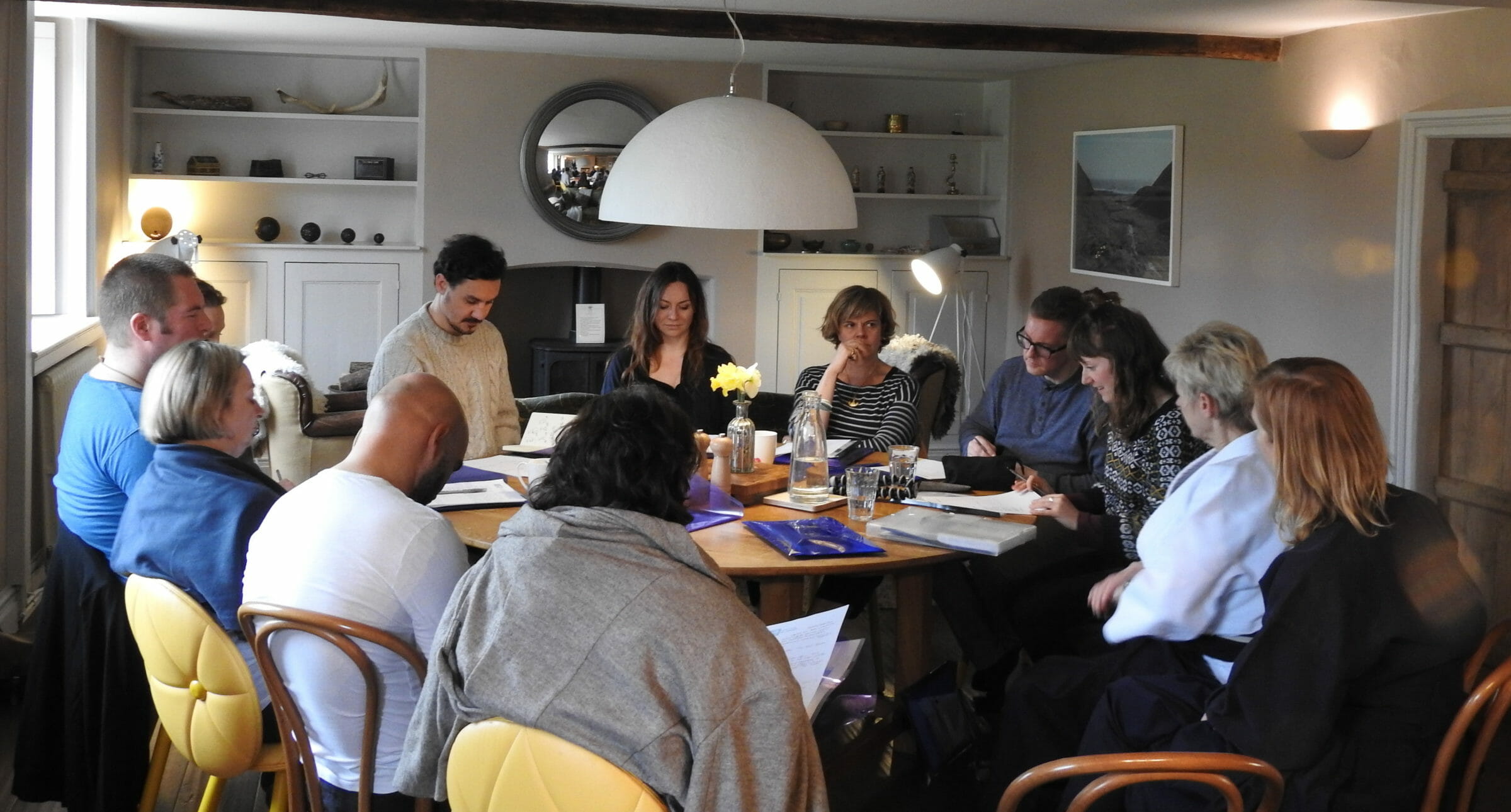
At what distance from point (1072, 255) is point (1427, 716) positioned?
5.28 m

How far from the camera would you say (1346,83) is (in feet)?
16.9

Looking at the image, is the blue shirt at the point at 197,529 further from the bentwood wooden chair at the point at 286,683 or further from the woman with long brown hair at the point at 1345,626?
the woman with long brown hair at the point at 1345,626

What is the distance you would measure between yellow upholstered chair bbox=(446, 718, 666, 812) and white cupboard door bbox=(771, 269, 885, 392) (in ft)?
20.0

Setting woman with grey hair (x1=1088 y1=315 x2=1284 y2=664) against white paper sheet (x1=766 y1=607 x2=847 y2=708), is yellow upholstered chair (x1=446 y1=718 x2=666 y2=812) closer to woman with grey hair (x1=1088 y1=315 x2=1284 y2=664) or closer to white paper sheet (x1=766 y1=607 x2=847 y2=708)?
white paper sheet (x1=766 y1=607 x2=847 y2=708)

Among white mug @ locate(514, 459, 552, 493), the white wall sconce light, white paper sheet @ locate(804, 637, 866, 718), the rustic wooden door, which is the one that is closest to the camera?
white paper sheet @ locate(804, 637, 866, 718)

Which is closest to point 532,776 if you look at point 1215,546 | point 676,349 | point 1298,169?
point 1215,546

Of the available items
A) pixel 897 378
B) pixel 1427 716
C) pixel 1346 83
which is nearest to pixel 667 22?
pixel 897 378

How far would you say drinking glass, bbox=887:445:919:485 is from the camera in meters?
3.33

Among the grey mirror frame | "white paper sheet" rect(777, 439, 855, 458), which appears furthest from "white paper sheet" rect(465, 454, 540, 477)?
the grey mirror frame

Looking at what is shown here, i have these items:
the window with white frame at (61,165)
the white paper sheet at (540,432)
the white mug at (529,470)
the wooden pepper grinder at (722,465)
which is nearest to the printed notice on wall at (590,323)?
the window with white frame at (61,165)

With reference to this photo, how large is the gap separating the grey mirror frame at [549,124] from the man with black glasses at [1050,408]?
3854 millimetres

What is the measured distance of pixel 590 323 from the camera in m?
7.86

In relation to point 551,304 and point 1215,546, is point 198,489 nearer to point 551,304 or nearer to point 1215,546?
point 1215,546

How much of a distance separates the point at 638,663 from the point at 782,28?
408 cm
